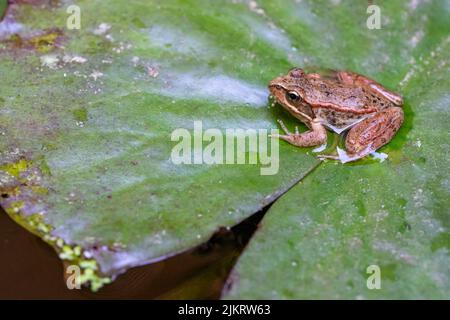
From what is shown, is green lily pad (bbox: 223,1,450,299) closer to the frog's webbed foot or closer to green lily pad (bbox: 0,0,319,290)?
the frog's webbed foot

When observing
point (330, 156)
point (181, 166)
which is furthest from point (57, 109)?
→ point (330, 156)

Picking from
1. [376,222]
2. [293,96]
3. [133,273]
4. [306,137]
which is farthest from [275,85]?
[133,273]

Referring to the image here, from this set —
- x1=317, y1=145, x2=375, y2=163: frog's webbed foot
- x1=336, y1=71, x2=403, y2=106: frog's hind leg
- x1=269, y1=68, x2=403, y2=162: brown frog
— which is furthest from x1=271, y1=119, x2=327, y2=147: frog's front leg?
x1=336, y1=71, x2=403, y2=106: frog's hind leg

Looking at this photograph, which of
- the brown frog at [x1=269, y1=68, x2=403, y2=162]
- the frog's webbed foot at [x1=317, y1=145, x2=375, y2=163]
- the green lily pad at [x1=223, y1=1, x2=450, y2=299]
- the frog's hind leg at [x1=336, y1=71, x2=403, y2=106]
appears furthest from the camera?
the frog's hind leg at [x1=336, y1=71, x2=403, y2=106]

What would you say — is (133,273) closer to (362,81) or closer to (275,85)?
(275,85)

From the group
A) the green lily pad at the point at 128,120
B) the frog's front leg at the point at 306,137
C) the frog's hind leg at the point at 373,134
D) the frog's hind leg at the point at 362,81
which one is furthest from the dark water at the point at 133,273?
the frog's hind leg at the point at 362,81

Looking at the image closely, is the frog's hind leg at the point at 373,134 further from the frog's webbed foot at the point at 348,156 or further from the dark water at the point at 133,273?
the dark water at the point at 133,273

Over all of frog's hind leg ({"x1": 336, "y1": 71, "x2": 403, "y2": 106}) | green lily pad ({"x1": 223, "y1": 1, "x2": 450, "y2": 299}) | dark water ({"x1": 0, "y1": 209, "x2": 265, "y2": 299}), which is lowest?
dark water ({"x1": 0, "y1": 209, "x2": 265, "y2": 299})
